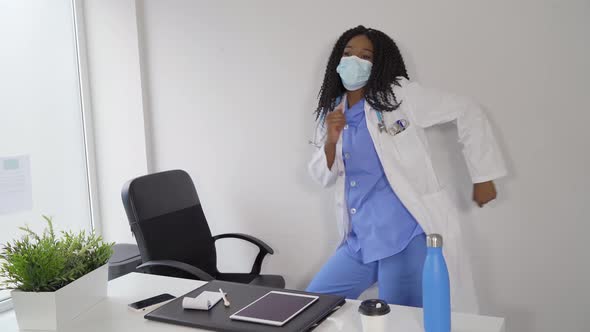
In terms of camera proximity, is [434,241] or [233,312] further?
[233,312]

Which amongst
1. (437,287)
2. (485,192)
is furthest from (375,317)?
(485,192)

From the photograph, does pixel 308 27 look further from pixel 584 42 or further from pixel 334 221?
pixel 584 42

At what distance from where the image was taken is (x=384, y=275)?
2105 millimetres

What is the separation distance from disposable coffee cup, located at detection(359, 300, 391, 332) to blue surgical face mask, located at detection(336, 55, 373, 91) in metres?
1.15

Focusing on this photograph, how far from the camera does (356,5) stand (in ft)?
8.38

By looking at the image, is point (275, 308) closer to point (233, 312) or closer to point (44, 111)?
point (233, 312)

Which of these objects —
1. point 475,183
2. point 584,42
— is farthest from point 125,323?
point 584,42

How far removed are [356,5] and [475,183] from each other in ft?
3.23

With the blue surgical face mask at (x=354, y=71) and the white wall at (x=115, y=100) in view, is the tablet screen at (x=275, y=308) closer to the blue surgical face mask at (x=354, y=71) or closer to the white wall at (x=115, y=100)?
the blue surgical face mask at (x=354, y=71)

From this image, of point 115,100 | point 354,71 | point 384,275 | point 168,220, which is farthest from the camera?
point 115,100

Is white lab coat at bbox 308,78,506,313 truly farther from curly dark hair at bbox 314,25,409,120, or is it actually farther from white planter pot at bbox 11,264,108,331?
white planter pot at bbox 11,264,108,331

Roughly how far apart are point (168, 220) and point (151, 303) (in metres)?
0.83

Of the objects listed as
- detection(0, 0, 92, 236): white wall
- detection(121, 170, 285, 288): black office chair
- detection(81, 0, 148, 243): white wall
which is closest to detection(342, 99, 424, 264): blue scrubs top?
detection(121, 170, 285, 288): black office chair

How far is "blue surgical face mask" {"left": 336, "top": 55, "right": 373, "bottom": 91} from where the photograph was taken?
2.21 meters
